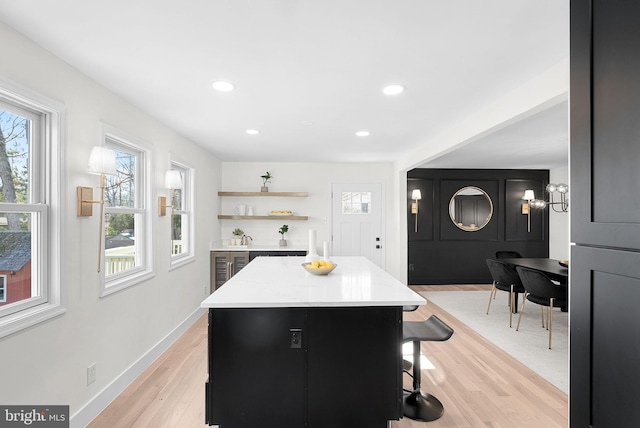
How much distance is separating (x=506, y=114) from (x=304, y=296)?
2081 millimetres

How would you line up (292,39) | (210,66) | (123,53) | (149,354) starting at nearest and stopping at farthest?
(292,39)
(123,53)
(210,66)
(149,354)

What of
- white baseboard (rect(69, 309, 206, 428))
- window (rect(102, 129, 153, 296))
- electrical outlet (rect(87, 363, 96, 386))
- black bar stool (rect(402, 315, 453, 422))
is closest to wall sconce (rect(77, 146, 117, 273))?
window (rect(102, 129, 153, 296))

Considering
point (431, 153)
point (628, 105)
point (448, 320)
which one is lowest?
point (448, 320)

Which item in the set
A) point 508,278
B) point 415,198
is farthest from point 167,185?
point 415,198

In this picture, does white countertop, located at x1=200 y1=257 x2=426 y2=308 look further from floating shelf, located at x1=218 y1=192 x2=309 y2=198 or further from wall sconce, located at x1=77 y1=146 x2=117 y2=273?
floating shelf, located at x1=218 y1=192 x2=309 y2=198

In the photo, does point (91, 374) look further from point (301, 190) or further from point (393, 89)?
point (301, 190)

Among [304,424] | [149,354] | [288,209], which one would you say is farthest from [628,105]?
[288,209]

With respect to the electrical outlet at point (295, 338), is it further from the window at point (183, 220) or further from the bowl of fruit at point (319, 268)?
the window at point (183, 220)

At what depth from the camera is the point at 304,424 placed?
6.59 ft

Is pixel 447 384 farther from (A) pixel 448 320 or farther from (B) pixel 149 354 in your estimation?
(B) pixel 149 354

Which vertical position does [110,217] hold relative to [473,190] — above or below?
below

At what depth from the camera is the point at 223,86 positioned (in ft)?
8.55

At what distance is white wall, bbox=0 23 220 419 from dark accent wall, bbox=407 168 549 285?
16.3 ft

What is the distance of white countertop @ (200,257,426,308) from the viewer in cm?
198
